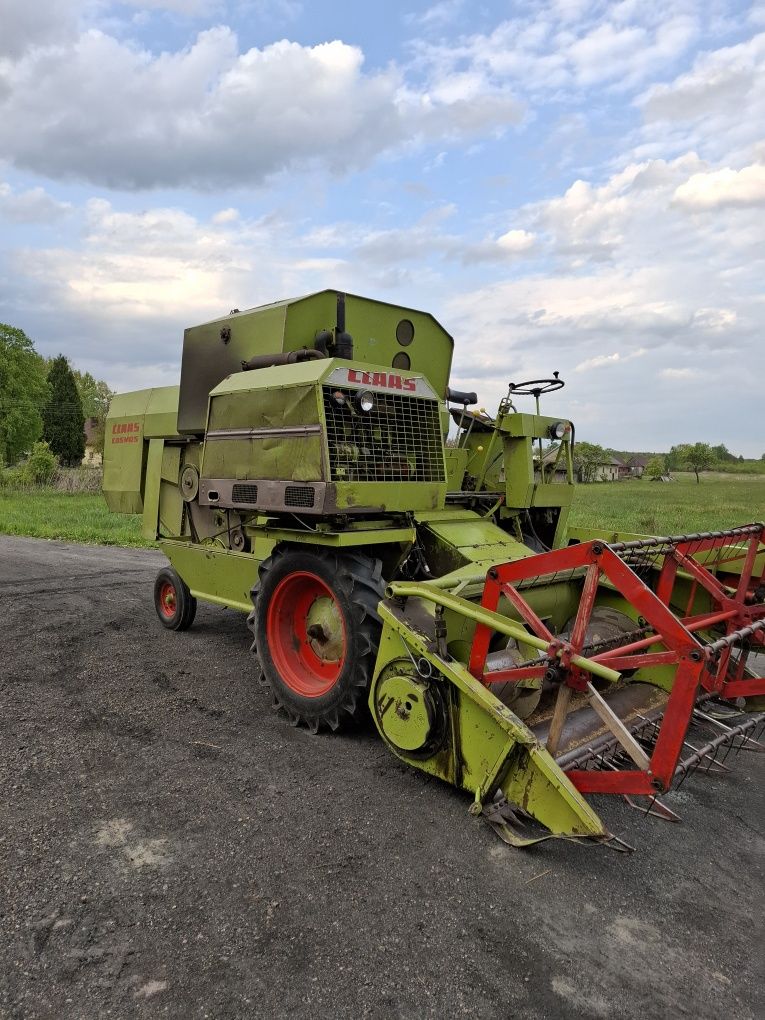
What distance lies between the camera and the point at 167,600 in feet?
23.5

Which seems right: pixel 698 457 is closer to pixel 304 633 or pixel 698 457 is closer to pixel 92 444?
pixel 92 444

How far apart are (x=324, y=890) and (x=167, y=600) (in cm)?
484

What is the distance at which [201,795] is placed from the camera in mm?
3607

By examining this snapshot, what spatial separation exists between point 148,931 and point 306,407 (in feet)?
9.85

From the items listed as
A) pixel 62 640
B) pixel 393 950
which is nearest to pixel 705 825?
pixel 393 950

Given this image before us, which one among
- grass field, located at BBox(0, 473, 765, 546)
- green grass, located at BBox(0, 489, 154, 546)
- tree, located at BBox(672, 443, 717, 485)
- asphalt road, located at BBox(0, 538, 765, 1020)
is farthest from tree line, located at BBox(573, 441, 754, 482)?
asphalt road, located at BBox(0, 538, 765, 1020)

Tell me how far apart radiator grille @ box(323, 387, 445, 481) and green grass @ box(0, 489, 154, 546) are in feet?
31.5

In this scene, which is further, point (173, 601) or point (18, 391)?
point (18, 391)

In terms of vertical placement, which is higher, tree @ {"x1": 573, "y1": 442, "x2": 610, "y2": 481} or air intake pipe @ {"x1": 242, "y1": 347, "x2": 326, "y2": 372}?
tree @ {"x1": 573, "y1": 442, "x2": 610, "y2": 481}

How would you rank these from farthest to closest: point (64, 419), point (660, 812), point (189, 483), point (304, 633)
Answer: point (64, 419) < point (189, 483) < point (304, 633) < point (660, 812)

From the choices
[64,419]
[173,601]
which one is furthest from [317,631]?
[64,419]

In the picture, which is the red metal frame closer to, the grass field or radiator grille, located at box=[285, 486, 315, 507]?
radiator grille, located at box=[285, 486, 315, 507]

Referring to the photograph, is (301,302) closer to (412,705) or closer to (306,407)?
(306,407)

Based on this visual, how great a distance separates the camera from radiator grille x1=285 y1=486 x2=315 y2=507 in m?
4.36
